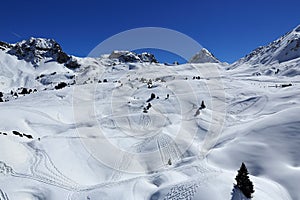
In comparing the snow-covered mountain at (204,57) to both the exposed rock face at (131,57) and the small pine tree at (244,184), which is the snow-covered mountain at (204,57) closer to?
the exposed rock face at (131,57)

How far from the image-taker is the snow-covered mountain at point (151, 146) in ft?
35.5

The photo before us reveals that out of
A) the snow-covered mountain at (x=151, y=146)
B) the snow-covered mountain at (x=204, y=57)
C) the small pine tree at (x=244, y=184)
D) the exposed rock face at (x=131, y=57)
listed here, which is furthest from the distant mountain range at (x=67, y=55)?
the small pine tree at (x=244, y=184)

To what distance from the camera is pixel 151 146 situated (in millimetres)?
17250

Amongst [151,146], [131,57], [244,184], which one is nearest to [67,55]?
[131,57]

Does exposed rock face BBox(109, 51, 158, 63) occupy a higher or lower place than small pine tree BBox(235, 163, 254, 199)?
higher

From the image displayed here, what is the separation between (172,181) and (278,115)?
10.4 metres

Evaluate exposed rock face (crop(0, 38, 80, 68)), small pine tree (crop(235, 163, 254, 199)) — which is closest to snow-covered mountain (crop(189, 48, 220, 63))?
exposed rock face (crop(0, 38, 80, 68))

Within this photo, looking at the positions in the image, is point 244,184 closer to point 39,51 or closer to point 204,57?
point 39,51

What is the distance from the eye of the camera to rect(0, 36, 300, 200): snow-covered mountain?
426 inches

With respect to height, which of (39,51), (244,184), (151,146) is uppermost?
(39,51)

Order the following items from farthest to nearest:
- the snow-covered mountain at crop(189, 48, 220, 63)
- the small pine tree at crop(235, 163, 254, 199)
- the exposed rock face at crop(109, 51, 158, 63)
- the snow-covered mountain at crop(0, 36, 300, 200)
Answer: the snow-covered mountain at crop(189, 48, 220, 63), the exposed rock face at crop(109, 51, 158, 63), the snow-covered mountain at crop(0, 36, 300, 200), the small pine tree at crop(235, 163, 254, 199)

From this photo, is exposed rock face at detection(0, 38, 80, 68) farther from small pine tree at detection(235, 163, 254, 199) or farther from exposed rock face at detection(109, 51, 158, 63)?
small pine tree at detection(235, 163, 254, 199)

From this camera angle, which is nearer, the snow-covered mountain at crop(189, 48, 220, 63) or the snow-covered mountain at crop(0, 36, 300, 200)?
the snow-covered mountain at crop(0, 36, 300, 200)

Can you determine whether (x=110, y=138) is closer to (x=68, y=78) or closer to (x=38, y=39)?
(x=68, y=78)
